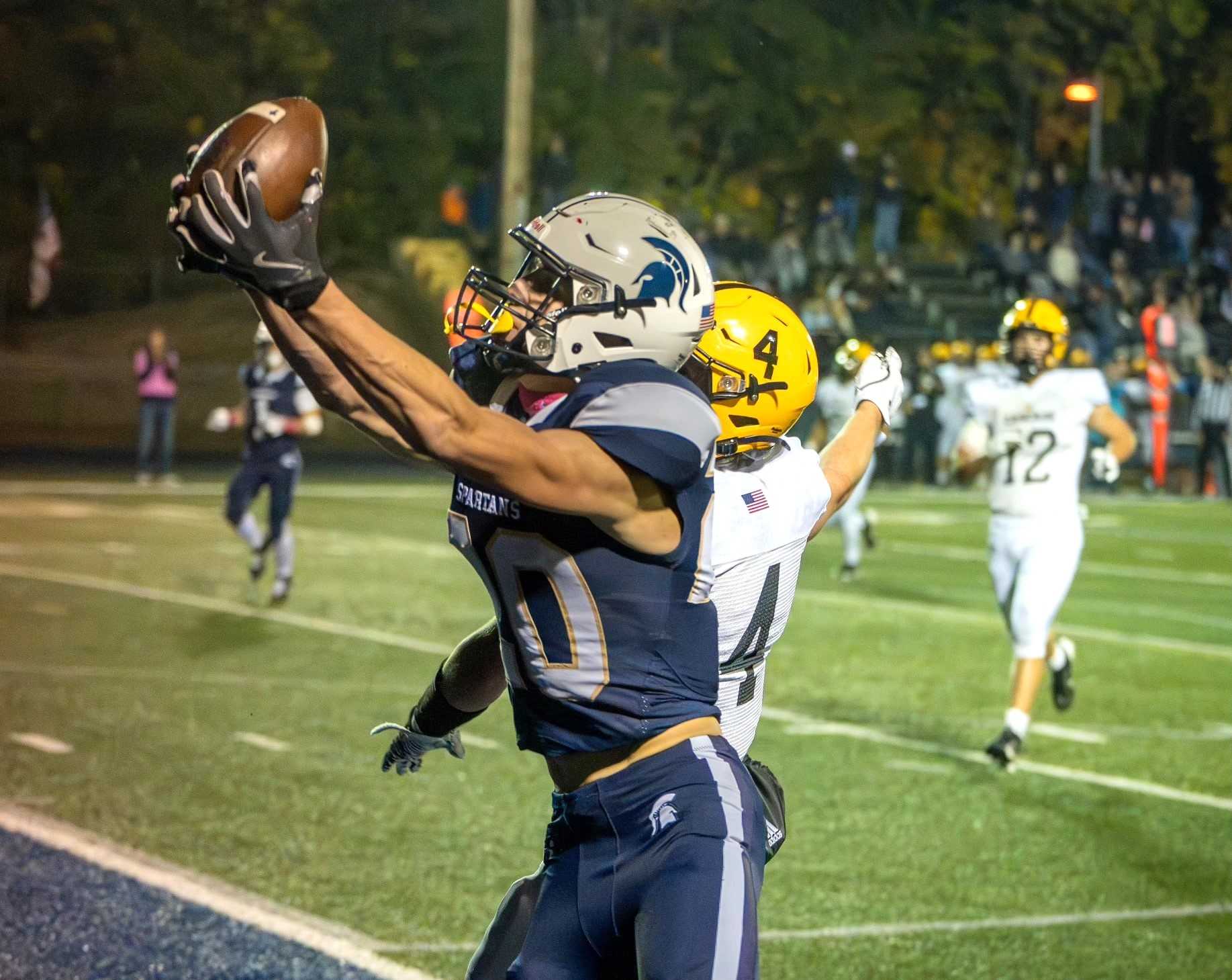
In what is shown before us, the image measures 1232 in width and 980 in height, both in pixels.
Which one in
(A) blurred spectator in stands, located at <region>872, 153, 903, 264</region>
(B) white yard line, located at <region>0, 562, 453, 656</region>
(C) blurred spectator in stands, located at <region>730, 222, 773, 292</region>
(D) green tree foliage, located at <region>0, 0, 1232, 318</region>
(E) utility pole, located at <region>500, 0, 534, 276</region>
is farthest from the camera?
(D) green tree foliage, located at <region>0, 0, 1232, 318</region>

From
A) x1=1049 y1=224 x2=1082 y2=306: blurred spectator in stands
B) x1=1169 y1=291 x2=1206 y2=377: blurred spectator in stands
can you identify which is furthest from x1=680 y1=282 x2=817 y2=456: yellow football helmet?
x1=1049 y1=224 x2=1082 y2=306: blurred spectator in stands

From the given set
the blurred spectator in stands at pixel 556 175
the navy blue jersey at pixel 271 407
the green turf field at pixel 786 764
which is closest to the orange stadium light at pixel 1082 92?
the blurred spectator in stands at pixel 556 175

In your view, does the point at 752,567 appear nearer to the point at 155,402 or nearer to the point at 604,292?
the point at 604,292

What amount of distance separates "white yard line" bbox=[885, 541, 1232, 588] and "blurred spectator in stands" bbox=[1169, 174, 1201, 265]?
16.6 metres

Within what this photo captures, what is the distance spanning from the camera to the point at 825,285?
30.5m

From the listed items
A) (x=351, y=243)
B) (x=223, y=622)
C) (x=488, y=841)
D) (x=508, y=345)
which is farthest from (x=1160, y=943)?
(x=351, y=243)

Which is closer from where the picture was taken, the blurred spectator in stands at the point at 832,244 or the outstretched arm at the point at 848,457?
the outstretched arm at the point at 848,457

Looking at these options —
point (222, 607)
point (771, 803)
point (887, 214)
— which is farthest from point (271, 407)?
point (887, 214)

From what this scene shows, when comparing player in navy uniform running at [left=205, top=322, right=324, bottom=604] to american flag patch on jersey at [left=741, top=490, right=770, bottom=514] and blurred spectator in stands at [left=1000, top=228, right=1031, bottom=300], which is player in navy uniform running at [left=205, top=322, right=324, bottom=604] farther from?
blurred spectator in stands at [left=1000, top=228, right=1031, bottom=300]

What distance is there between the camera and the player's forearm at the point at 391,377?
8.50ft

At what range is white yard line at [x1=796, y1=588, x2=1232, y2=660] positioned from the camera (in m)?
12.3

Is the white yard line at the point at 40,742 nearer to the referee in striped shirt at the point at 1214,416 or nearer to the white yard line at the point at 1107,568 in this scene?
the white yard line at the point at 1107,568

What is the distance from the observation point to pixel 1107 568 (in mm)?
16984

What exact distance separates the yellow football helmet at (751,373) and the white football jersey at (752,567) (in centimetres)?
9
